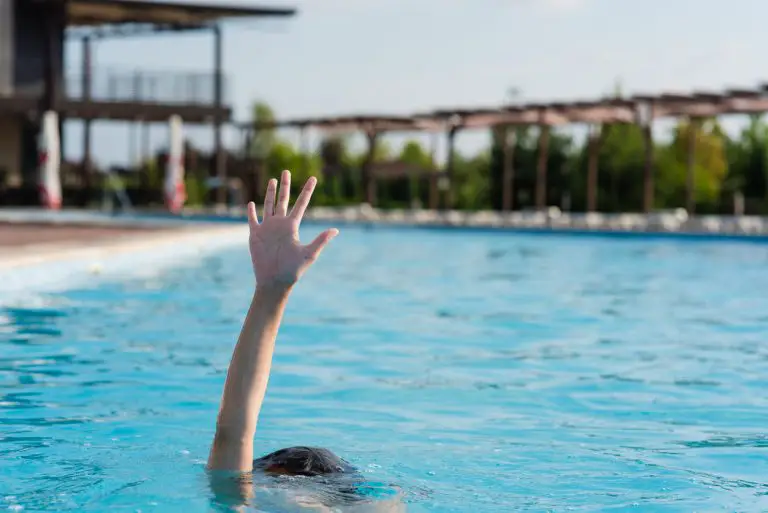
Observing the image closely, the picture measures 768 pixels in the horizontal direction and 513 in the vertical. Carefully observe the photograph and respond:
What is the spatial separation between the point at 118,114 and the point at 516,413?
2514 centimetres

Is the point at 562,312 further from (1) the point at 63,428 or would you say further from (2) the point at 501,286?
(1) the point at 63,428

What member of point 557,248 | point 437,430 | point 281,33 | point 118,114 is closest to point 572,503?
point 437,430

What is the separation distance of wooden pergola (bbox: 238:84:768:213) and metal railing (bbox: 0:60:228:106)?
2435 millimetres

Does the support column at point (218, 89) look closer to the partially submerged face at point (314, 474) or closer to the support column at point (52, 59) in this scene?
the support column at point (52, 59)

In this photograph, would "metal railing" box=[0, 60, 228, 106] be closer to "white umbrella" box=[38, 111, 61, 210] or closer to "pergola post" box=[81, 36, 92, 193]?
"pergola post" box=[81, 36, 92, 193]

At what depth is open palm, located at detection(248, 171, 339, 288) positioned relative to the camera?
3.30 metres

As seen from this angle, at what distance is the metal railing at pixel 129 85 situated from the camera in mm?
29281

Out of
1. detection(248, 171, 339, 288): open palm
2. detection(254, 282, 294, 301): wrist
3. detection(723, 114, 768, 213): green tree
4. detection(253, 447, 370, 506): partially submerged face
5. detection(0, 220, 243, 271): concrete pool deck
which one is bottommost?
detection(253, 447, 370, 506): partially submerged face

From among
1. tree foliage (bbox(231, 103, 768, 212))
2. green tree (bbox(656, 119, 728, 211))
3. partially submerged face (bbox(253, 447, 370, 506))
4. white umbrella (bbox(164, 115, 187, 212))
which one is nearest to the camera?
partially submerged face (bbox(253, 447, 370, 506))

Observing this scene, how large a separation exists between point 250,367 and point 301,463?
68 centimetres

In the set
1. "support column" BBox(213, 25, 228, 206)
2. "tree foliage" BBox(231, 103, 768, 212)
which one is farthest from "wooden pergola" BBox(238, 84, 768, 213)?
"support column" BBox(213, 25, 228, 206)

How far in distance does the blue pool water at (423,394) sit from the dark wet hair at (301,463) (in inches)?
8.0

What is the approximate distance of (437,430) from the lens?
18.2ft

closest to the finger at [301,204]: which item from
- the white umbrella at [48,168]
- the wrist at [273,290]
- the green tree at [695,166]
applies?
the wrist at [273,290]
